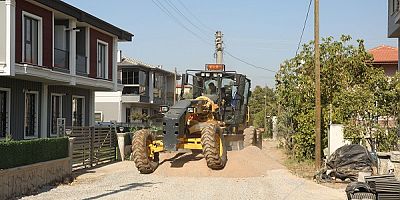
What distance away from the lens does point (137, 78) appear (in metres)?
51.1

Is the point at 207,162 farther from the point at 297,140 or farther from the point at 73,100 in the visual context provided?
the point at 73,100

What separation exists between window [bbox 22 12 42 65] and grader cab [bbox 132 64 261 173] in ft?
18.4

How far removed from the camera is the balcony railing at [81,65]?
27469mm

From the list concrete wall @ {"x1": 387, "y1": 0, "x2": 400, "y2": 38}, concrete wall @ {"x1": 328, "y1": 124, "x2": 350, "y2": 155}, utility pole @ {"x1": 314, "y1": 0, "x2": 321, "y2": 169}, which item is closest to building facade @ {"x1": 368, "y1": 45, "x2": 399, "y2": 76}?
concrete wall @ {"x1": 387, "y1": 0, "x2": 400, "y2": 38}

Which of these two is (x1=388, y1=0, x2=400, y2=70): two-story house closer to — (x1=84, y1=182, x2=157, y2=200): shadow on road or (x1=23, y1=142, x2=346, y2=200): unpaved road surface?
(x1=23, y1=142, x2=346, y2=200): unpaved road surface

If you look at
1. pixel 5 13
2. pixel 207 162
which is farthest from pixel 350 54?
pixel 5 13

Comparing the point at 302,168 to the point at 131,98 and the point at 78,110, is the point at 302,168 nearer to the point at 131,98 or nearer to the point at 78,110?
the point at 78,110

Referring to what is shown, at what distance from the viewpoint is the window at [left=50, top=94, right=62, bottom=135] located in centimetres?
2662

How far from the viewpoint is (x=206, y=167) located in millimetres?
18969

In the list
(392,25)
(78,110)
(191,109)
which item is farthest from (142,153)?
(392,25)

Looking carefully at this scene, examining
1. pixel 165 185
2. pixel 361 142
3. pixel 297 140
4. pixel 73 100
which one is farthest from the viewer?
pixel 73 100

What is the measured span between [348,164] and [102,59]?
16525mm

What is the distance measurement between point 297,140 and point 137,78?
93.1 ft

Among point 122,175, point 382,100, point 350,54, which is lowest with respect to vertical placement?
point 122,175
